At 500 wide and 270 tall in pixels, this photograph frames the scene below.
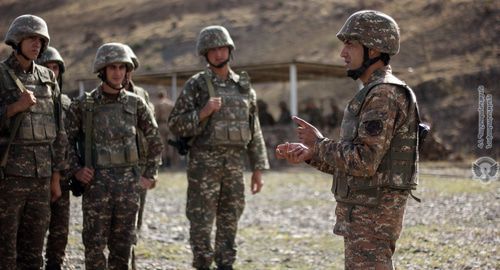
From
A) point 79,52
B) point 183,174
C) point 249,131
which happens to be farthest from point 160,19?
point 249,131

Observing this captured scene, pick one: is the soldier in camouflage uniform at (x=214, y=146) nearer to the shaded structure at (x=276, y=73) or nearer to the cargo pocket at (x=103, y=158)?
the cargo pocket at (x=103, y=158)

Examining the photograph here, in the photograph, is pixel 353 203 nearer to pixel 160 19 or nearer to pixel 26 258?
pixel 26 258

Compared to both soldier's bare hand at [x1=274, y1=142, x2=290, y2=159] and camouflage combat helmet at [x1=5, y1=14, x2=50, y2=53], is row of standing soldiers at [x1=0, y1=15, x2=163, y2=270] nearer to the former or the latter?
camouflage combat helmet at [x1=5, y1=14, x2=50, y2=53]

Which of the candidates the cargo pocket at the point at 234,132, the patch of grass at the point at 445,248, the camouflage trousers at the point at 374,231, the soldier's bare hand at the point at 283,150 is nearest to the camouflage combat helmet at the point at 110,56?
the cargo pocket at the point at 234,132

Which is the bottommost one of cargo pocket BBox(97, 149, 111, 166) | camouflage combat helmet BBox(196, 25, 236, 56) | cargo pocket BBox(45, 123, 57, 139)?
cargo pocket BBox(97, 149, 111, 166)

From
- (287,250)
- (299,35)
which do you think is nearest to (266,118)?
(287,250)

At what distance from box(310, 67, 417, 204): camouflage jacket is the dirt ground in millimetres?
3947

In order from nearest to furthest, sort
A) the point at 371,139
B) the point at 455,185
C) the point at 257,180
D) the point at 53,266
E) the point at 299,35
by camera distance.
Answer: the point at 371,139
the point at 53,266
the point at 257,180
the point at 455,185
the point at 299,35

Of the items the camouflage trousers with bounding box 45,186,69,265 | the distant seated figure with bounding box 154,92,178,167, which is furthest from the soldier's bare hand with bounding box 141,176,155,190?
the distant seated figure with bounding box 154,92,178,167

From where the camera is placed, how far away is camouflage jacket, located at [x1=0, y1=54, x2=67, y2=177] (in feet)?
23.8

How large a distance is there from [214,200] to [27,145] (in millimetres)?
2270

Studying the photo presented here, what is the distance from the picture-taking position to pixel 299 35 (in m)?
55.7

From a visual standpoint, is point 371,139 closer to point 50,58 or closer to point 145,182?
point 145,182

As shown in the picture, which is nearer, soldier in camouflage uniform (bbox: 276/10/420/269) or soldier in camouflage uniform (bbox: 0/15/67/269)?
soldier in camouflage uniform (bbox: 276/10/420/269)
